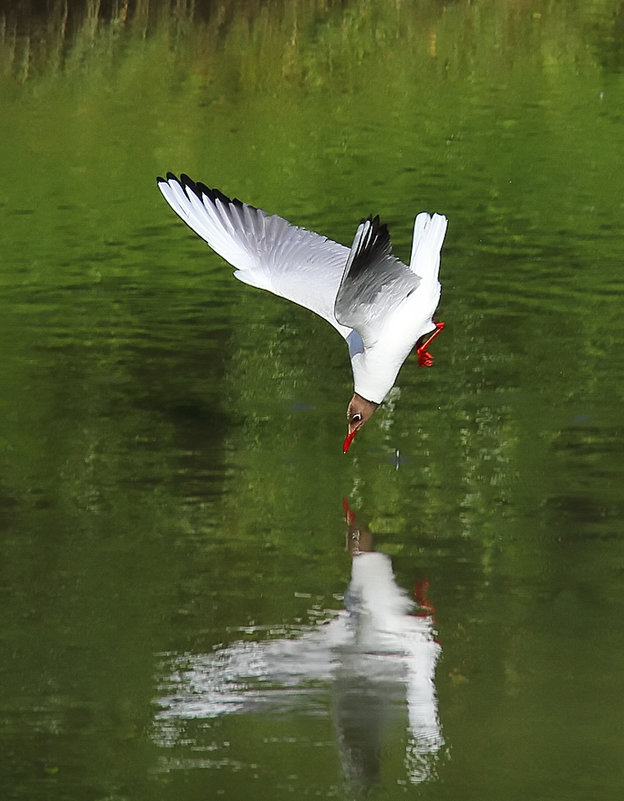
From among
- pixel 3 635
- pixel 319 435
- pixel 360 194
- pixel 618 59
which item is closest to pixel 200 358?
pixel 319 435

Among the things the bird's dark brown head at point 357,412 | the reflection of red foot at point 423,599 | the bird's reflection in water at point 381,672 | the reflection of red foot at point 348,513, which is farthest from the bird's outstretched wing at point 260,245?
the reflection of red foot at point 423,599

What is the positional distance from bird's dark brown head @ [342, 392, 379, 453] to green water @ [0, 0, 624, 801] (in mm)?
219

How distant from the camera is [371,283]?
24.9 ft

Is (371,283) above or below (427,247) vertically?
below

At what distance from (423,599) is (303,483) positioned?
1722 mm

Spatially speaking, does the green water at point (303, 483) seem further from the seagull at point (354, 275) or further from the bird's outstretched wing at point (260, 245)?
the bird's outstretched wing at point (260, 245)

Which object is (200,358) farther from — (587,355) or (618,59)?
(618,59)

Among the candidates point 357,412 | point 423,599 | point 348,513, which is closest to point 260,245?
Answer: point 357,412

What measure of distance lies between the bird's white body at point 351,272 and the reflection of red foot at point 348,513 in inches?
23.5

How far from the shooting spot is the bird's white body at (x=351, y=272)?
7547 mm

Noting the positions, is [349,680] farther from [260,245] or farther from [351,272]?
[260,245]

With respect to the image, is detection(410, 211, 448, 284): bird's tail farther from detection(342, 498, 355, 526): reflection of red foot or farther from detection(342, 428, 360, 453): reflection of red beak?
detection(342, 498, 355, 526): reflection of red foot

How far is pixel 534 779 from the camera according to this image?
536 cm

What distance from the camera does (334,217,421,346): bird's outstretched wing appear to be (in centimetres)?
723
